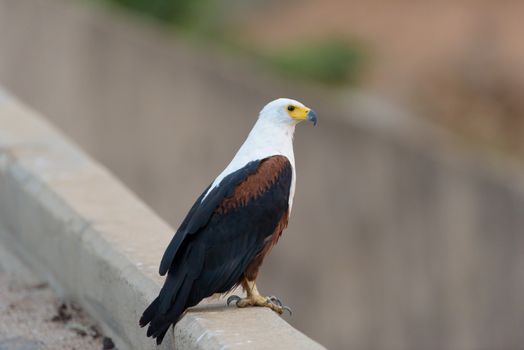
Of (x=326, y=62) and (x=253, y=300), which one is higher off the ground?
(x=253, y=300)

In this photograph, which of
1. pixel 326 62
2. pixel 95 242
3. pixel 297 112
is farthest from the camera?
pixel 326 62

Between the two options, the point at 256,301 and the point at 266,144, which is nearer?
the point at 256,301

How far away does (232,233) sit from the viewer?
4.39 metres

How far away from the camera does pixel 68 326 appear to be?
4895 millimetres

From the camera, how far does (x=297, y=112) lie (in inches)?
188

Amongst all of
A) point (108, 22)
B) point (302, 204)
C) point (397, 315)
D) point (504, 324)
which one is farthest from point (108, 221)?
point (108, 22)

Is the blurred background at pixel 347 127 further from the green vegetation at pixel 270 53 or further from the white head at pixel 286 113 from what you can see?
the white head at pixel 286 113

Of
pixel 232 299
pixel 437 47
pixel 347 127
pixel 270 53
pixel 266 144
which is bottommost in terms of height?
pixel 270 53

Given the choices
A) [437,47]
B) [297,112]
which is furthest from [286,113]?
[437,47]

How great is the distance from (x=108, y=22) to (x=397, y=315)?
17.9ft

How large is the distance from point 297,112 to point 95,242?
3.26 feet

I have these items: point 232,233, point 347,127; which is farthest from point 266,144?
point 347,127

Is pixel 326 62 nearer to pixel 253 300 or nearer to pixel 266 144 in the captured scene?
pixel 266 144

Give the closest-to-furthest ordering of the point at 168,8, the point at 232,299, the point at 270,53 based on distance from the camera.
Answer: the point at 232,299 < the point at 168,8 < the point at 270,53
